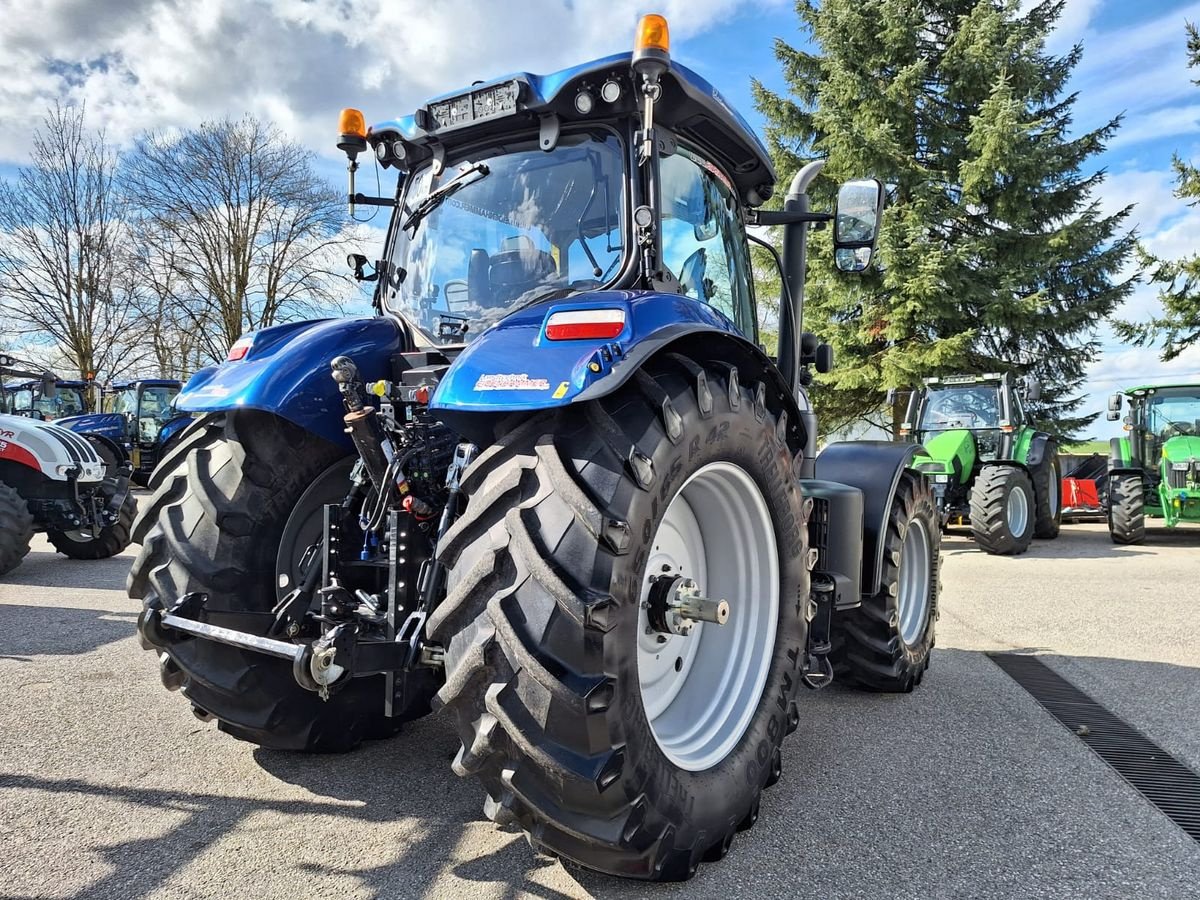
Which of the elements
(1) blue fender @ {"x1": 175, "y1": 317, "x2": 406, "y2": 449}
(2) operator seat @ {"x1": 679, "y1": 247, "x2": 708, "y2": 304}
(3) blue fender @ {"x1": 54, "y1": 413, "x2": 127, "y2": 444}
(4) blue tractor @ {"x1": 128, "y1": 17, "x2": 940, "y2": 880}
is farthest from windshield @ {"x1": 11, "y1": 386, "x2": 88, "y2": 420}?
(2) operator seat @ {"x1": 679, "y1": 247, "x2": 708, "y2": 304}

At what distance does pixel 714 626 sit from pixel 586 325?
1.23 meters

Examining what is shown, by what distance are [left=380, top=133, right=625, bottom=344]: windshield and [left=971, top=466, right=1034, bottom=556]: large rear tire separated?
863 cm

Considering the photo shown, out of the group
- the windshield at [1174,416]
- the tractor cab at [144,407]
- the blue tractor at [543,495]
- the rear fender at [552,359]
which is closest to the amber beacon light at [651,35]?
the blue tractor at [543,495]

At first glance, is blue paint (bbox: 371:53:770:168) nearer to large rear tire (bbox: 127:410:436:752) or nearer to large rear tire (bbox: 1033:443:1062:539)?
large rear tire (bbox: 127:410:436:752)

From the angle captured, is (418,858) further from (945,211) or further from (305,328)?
(945,211)

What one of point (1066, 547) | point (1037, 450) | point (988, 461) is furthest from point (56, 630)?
point (1037, 450)

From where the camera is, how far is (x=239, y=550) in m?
2.74

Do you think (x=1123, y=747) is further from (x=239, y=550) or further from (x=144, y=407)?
(x=144, y=407)

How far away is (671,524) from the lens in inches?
104

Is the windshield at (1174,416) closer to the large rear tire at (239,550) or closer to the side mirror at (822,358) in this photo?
the side mirror at (822,358)

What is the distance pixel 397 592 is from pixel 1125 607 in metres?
6.29

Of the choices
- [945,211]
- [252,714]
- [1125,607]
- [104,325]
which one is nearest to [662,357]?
[252,714]

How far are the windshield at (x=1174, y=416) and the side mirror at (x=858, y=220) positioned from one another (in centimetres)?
1074

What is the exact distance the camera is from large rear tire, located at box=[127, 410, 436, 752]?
2676 millimetres
